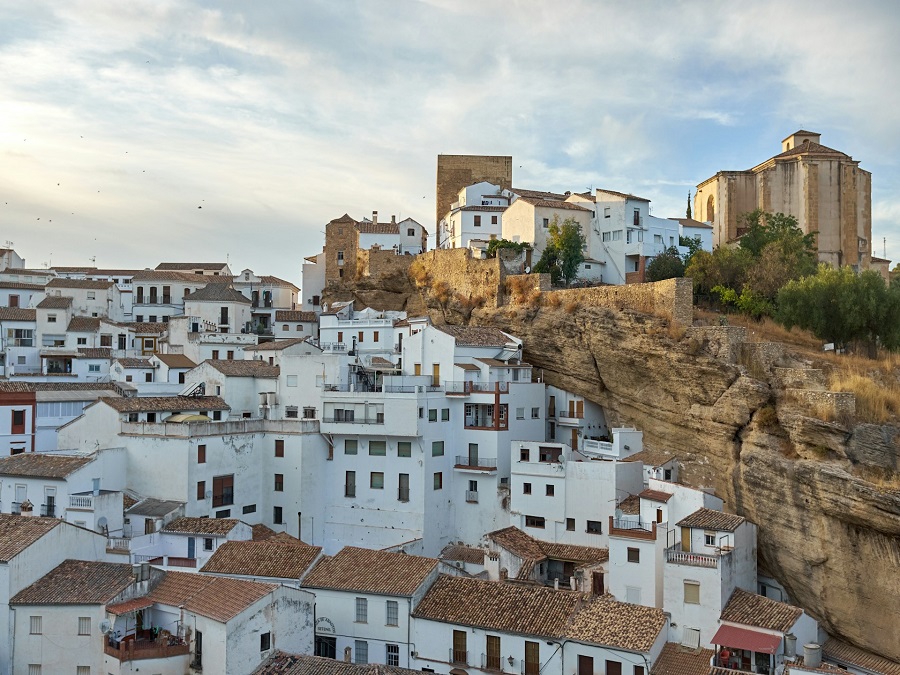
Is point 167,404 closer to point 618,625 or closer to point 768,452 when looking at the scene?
point 618,625

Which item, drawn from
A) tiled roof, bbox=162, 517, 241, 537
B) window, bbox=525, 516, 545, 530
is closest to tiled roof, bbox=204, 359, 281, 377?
tiled roof, bbox=162, 517, 241, 537

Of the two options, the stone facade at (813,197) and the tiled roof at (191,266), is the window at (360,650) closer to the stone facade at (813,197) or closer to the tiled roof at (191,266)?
the stone facade at (813,197)

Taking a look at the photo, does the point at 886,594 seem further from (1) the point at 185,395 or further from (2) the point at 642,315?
(1) the point at 185,395

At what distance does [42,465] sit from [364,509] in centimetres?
1347

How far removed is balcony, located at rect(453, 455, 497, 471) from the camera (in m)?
37.7

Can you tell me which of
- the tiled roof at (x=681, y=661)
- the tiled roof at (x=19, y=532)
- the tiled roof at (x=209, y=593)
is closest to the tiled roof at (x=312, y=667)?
the tiled roof at (x=209, y=593)

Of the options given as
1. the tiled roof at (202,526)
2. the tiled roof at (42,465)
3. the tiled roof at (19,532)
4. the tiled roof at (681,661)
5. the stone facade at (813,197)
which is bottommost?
the tiled roof at (681,661)

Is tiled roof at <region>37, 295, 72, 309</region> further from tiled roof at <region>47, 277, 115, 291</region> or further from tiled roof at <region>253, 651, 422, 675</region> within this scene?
tiled roof at <region>253, 651, 422, 675</region>

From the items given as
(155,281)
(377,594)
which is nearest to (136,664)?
(377,594)

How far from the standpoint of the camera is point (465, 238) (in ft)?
171

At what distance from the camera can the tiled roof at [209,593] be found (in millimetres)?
24562

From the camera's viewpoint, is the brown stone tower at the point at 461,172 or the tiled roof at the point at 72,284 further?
the brown stone tower at the point at 461,172

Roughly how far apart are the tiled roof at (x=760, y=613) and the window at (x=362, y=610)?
11.5 meters

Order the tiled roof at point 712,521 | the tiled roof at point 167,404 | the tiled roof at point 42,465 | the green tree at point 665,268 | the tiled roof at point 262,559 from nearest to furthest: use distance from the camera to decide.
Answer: the tiled roof at point 712,521 < the tiled roof at point 262,559 < the tiled roof at point 42,465 < the tiled roof at point 167,404 < the green tree at point 665,268
